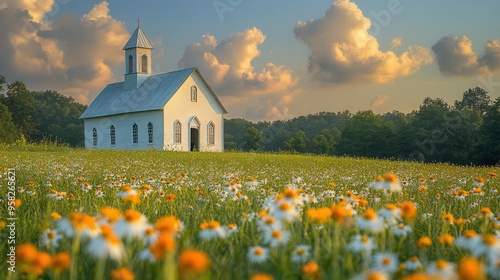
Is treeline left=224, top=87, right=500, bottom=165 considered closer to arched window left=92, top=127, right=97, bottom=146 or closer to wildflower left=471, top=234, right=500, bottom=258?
arched window left=92, top=127, right=97, bottom=146

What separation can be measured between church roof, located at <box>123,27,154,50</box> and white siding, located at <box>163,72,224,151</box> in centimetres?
630

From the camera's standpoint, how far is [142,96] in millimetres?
42750

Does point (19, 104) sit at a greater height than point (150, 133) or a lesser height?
greater

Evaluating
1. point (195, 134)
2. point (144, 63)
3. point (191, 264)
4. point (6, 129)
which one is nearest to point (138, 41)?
point (144, 63)

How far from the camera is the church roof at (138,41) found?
145ft

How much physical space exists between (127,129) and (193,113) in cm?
656

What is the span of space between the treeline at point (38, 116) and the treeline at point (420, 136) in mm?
26286

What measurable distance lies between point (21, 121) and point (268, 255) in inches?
2938

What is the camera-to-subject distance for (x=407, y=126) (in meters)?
57.0

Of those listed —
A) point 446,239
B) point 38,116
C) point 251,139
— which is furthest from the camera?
point 38,116

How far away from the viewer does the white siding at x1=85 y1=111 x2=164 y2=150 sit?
130 feet

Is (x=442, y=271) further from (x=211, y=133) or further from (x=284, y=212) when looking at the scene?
(x=211, y=133)

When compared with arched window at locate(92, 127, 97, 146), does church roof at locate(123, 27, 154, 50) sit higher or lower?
higher

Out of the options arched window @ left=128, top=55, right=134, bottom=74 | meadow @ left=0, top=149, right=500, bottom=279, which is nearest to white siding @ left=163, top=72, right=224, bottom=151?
arched window @ left=128, top=55, right=134, bottom=74
